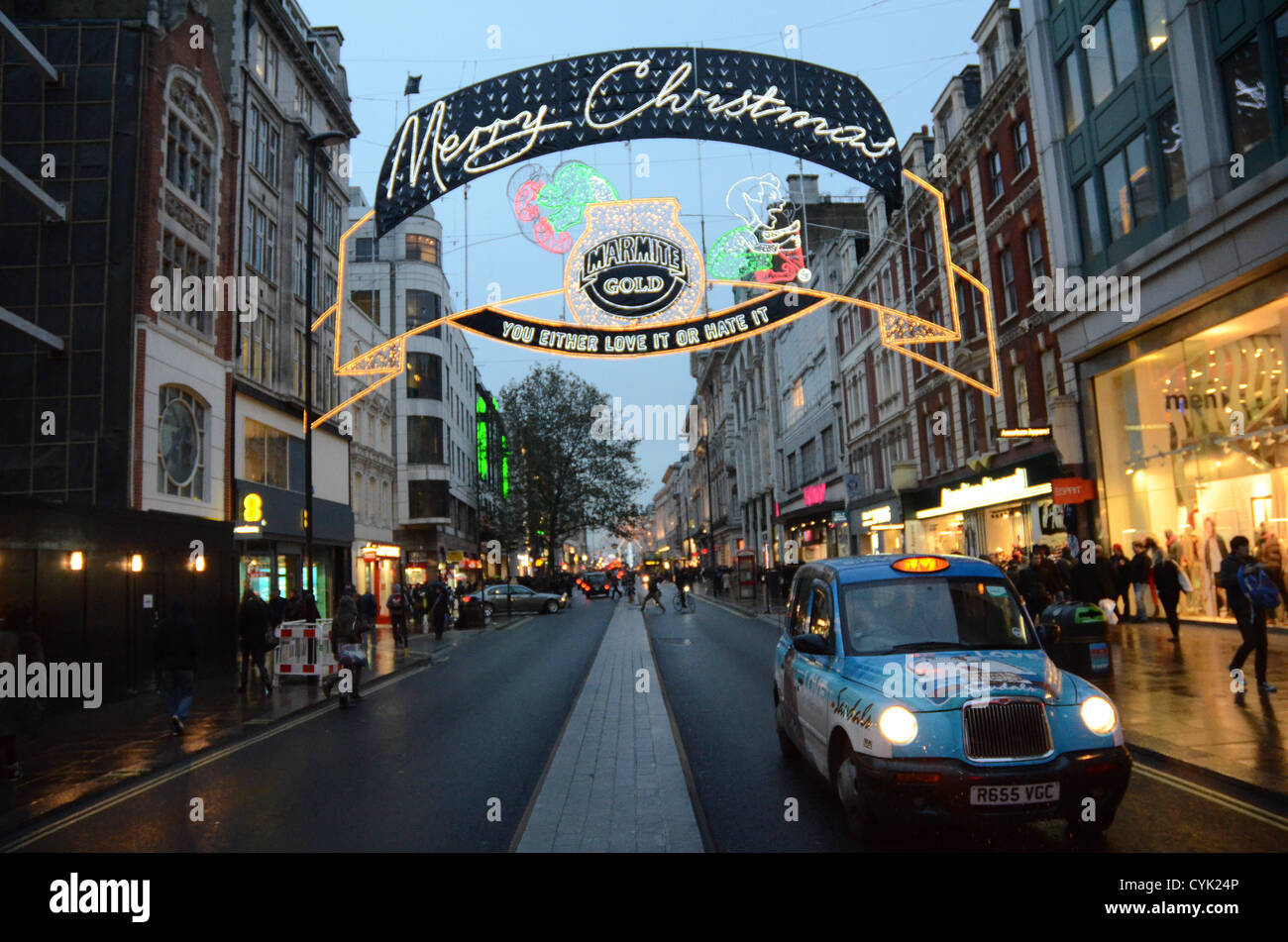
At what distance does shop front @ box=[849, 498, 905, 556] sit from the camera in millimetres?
37781

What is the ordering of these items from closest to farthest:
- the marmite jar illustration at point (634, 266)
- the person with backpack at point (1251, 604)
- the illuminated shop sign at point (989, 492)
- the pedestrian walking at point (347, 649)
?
1. the person with backpack at point (1251, 604)
2. the marmite jar illustration at point (634, 266)
3. the pedestrian walking at point (347, 649)
4. the illuminated shop sign at point (989, 492)

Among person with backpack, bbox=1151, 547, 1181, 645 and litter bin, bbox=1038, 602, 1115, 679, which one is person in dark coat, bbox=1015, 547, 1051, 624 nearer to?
person with backpack, bbox=1151, 547, 1181, 645

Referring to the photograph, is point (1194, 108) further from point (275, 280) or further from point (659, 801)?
point (275, 280)

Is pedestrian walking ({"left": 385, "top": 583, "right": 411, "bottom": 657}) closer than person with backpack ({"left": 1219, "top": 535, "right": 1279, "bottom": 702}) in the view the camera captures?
No

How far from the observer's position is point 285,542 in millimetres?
27812

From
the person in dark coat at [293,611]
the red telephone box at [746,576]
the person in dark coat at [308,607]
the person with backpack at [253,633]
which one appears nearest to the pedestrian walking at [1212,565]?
the person with backpack at [253,633]

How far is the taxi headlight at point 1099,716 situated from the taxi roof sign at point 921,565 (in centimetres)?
163

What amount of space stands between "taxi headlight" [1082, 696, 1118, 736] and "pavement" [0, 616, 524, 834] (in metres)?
8.26

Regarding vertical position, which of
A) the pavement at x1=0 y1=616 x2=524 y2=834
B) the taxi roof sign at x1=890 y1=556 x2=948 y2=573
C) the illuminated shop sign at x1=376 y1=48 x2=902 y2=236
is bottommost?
the pavement at x1=0 y1=616 x2=524 y2=834

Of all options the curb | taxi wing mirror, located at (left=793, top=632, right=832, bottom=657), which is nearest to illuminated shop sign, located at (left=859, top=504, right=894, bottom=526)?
the curb

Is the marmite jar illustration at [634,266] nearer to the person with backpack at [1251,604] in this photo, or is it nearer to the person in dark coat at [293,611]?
the person with backpack at [1251,604]

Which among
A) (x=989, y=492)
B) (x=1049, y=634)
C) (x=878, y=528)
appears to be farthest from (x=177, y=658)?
(x=878, y=528)

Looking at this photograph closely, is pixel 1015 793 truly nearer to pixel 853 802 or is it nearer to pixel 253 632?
pixel 853 802

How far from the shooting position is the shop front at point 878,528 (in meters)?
37.8
